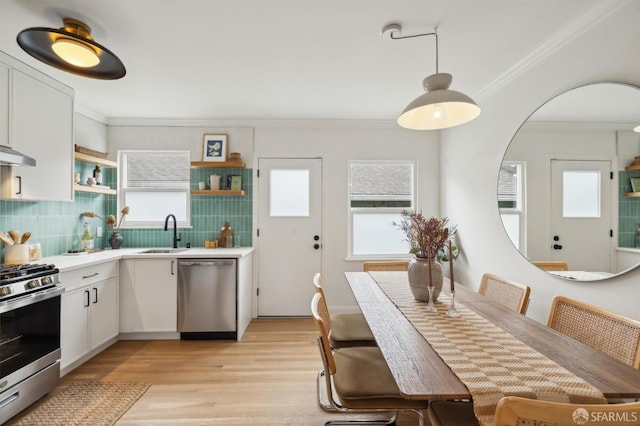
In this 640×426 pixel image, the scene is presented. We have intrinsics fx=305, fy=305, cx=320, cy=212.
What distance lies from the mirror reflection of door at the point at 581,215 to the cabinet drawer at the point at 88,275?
3.58m

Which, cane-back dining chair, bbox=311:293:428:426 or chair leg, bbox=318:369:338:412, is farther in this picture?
chair leg, bbox=318:369:338:412

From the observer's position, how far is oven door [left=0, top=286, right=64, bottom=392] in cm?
186

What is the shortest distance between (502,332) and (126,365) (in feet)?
9.54

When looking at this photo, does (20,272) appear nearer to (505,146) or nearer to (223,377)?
(223,377)

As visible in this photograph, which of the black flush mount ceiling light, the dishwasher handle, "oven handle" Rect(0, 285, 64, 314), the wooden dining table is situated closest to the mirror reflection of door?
the wooden dining table

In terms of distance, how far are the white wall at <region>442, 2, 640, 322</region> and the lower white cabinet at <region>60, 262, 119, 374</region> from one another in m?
3.58

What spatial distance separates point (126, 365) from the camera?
2.64 m

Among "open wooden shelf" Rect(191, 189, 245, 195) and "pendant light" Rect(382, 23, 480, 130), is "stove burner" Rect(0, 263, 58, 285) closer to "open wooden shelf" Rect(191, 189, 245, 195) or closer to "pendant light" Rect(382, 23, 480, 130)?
"open wooden shelf" Rect(191, 189, 245, 195)

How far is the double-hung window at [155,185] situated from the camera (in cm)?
384

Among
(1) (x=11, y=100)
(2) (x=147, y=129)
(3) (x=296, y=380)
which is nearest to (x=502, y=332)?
(3) (x=296, y=380)

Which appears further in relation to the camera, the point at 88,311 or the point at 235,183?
the point at 235,183

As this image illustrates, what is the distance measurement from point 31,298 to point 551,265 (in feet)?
11.4

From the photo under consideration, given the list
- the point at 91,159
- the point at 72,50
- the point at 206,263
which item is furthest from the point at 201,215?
the point at 72,50

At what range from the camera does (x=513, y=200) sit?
7.88ft
